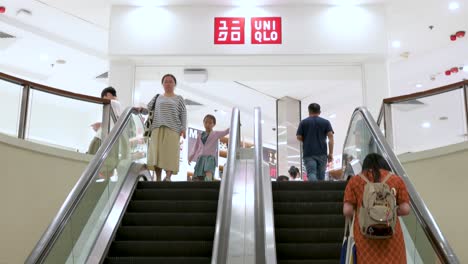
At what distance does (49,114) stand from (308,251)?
3919 millimetres

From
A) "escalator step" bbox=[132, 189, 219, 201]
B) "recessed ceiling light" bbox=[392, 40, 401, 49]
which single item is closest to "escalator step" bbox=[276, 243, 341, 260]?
"escalator step" bbox=[132, 189, 219, 201]

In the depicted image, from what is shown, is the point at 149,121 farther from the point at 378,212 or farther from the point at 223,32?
the point at 378,212

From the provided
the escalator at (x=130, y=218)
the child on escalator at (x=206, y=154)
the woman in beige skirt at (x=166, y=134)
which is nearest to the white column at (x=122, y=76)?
the child on escalator at (x=206, y=154)

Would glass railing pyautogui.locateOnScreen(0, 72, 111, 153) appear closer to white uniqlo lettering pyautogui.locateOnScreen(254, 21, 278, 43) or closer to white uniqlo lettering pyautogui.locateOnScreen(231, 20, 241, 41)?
white uniqlo lettering pyautogui.locateOnScreen(231, 20, 241, 41)

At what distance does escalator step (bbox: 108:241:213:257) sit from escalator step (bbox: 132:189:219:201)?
3.87 feet

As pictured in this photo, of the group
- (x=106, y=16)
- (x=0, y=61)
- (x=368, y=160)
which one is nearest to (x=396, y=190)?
(x=368, y=160)

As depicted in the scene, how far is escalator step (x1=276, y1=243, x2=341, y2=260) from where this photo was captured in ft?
18.4

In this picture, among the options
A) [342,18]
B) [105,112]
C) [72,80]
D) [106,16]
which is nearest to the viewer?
[105,112]

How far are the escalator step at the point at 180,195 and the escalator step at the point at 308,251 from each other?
147 centimetres

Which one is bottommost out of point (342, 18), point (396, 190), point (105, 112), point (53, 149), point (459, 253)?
point (459, 253)

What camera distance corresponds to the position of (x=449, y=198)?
7.70m

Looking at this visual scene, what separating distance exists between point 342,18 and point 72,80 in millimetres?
8723

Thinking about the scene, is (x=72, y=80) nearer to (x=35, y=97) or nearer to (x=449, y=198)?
(x=35, y=97)

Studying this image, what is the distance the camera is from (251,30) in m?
11.2
